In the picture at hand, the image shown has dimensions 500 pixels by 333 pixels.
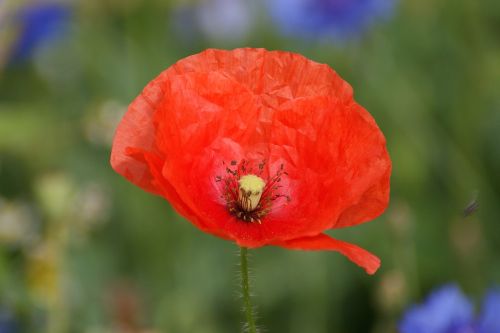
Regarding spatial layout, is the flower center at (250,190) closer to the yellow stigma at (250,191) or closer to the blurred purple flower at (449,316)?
the yellow stigma at (250,191)

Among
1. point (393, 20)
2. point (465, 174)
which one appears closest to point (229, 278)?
point (465, 174)

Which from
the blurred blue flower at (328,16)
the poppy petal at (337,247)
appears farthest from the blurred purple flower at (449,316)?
the blurred blue flower at (328,16)

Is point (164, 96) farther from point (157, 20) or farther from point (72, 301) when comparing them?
point (157, 20)

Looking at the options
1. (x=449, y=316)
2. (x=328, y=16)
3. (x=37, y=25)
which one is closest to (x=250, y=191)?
(x=449, y=316)

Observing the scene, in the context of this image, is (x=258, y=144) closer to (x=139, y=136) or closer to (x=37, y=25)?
(x=139, y=136)

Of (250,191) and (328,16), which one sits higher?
(328,16)

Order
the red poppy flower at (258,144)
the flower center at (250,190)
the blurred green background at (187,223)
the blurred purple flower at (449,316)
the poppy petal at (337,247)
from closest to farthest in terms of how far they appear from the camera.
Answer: the poppy petal at (337,247) < the red poppy flower at (258,144) < the flower center at (250,190) < the blurred purple flower at (449,316) < the blurred green background at (187,223)

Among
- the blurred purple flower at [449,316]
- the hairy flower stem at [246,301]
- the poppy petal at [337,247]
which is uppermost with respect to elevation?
the blurred purple flower at [449,316]

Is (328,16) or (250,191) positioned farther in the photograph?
(328,16)
